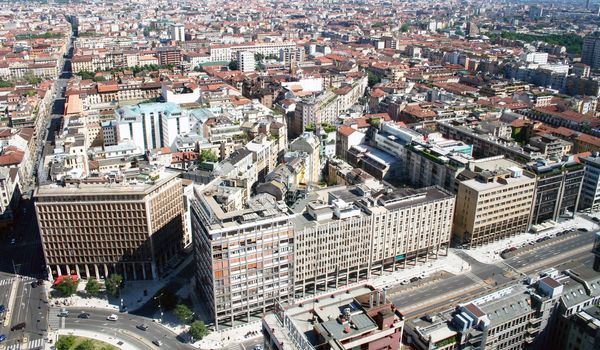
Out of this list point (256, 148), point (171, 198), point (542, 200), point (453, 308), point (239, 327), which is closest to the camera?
point (453, 308)

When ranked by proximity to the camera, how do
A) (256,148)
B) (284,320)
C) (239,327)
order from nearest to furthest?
1. (284,320)
2. (239,327)
3. (256,148)

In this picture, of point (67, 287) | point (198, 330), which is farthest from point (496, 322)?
point (67, 287)

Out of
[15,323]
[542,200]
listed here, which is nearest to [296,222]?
[15,323]

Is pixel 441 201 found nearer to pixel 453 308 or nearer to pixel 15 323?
pixel 453 308

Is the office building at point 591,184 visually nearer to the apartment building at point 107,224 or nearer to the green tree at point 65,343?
the apartment building at point 107,224

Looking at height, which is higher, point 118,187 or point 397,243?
point 118,187

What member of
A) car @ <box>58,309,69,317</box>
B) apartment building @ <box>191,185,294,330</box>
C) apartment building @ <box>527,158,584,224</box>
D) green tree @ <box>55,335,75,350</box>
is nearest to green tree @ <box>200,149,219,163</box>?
apartment building @ <box>191,185,294,330</box>

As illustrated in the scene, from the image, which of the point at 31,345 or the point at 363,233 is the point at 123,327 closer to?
the point at 31,345
